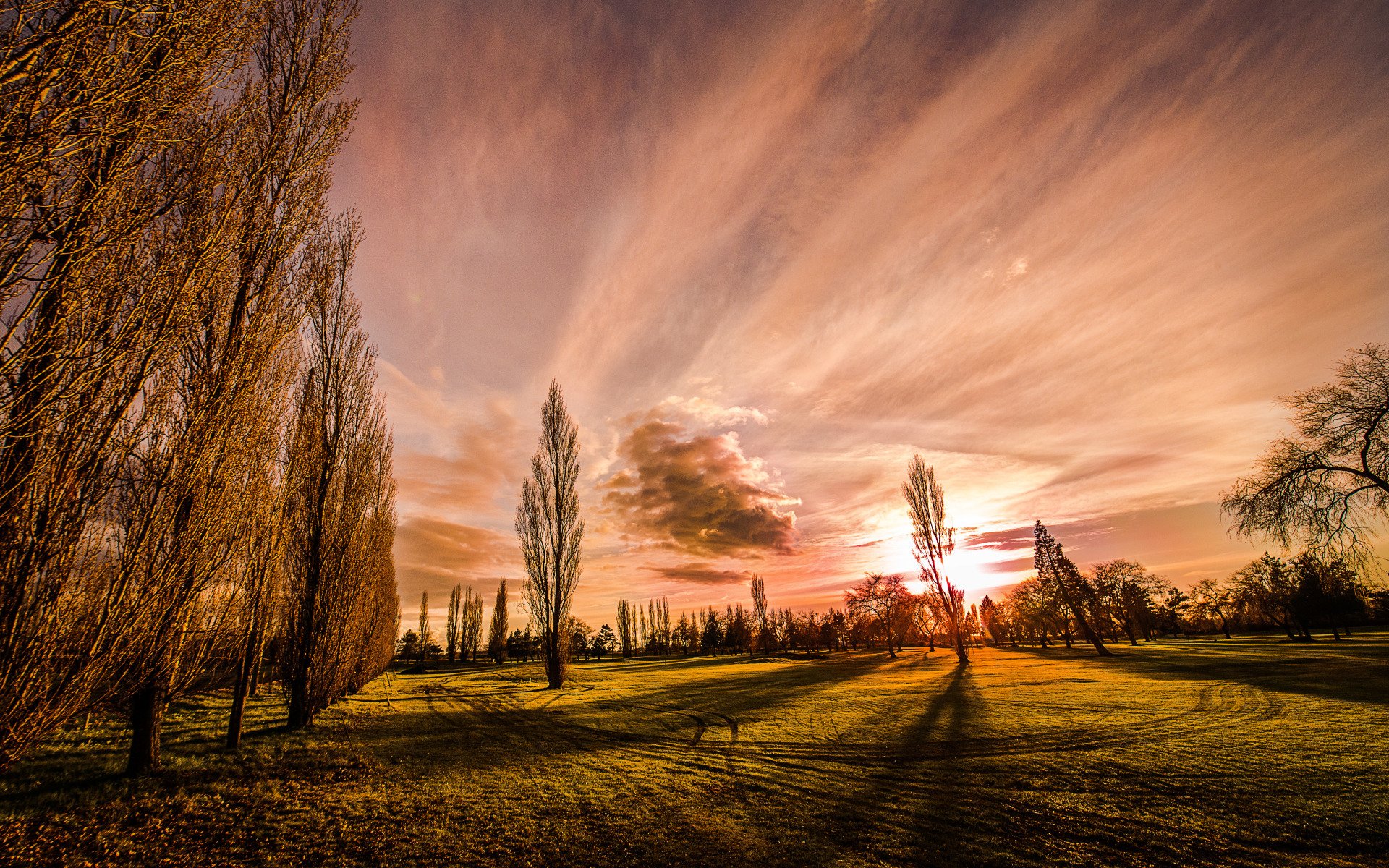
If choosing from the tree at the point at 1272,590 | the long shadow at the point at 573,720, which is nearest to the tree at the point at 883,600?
the long shadow at the point at 573,720

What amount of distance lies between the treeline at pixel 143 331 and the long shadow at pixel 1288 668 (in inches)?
1003

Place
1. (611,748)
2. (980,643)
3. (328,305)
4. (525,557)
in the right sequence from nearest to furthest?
(611,748) < (328,305) < (525,557) < (980,643)

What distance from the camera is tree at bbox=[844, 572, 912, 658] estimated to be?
4731cm

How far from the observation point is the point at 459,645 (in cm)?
7175

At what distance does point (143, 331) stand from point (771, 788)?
10.7m

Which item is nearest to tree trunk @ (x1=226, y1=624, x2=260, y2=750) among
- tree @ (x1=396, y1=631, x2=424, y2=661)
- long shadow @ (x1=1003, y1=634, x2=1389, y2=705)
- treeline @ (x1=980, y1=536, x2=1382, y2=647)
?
long shadow @ (x1=1003, y1=634, x2=1389, y2=705)

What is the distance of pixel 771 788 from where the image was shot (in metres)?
8.08

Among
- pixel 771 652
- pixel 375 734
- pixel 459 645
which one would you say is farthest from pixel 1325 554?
pixel 459 645

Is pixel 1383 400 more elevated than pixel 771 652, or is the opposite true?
pixel 1383 400

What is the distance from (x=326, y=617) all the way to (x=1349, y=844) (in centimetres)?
2140

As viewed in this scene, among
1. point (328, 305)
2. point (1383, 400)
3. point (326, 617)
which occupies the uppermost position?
point (328, 305)

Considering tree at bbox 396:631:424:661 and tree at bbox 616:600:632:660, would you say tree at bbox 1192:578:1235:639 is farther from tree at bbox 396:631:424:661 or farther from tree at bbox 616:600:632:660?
tree at bbox 396:631:424:661

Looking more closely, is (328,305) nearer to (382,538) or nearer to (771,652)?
(382,538)

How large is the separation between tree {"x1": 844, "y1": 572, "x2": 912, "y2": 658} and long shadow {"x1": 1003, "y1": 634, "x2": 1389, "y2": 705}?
1625 centimetres
